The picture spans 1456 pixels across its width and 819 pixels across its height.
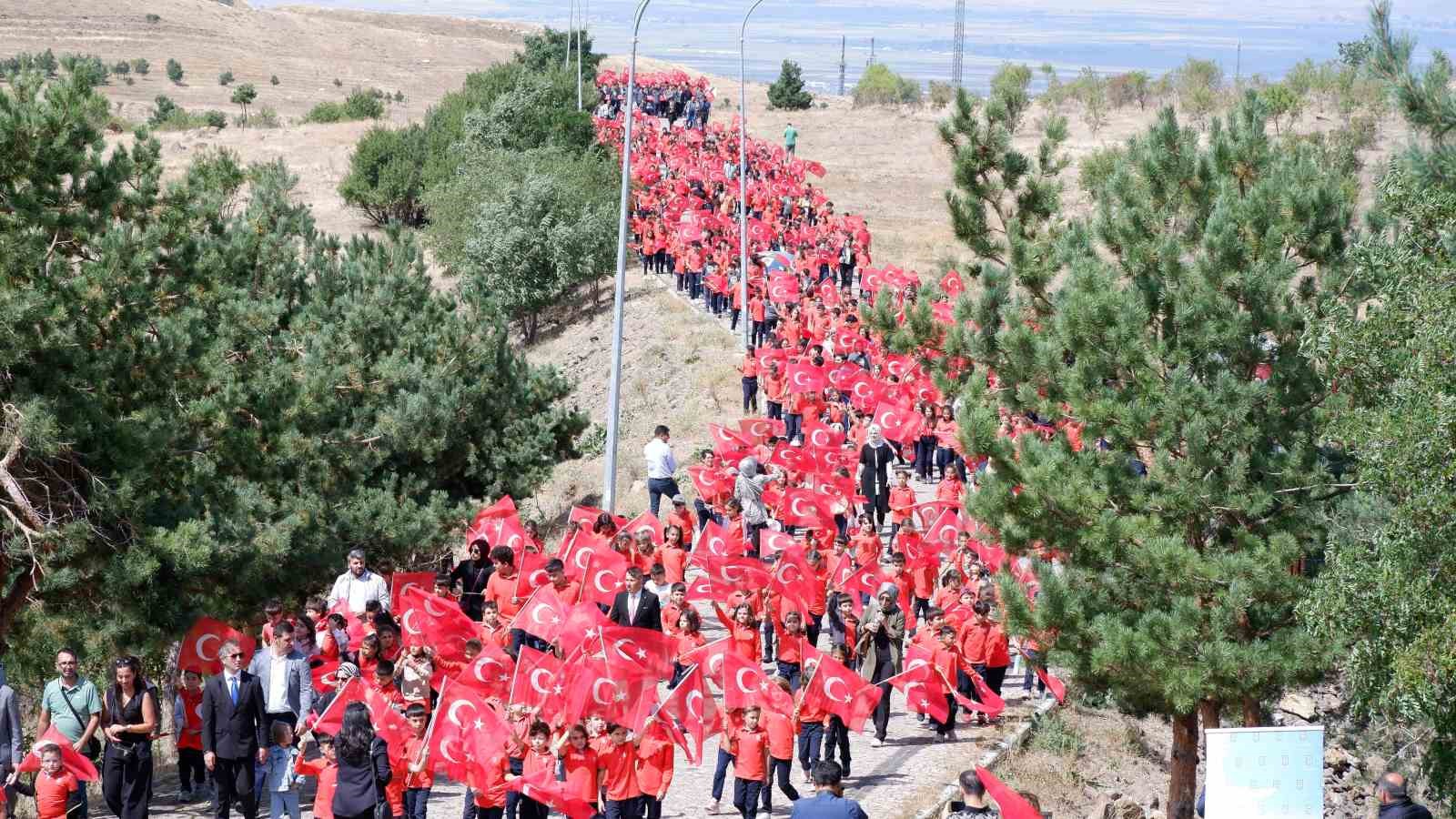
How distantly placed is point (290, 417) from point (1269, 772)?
37.5 feet

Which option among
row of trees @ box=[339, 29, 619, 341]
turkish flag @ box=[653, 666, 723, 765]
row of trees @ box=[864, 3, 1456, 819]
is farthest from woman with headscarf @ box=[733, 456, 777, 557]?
row of trees @ box=[339, 29, 619, 341]

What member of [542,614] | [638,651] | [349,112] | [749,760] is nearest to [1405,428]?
[749,760]

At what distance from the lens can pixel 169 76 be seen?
433 feet

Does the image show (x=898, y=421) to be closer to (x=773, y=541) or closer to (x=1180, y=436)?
(x=773, y=541)

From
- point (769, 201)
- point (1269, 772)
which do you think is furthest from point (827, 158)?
point (1269, 772)

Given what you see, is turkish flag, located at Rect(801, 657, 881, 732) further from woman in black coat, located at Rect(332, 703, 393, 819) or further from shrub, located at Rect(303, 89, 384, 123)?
shrub, located at Rect(303, 89, 384, 123)

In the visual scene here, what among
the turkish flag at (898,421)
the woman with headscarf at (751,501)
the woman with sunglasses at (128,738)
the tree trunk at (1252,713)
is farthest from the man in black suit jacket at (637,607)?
the turkish flag at (898,421)

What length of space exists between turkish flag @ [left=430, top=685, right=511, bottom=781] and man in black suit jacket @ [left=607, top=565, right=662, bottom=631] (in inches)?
113

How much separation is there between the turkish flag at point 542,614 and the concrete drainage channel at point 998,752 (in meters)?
3.34

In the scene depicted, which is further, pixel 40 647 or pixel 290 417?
pixel 290 417

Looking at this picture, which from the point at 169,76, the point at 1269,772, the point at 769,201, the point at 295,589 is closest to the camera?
the point at 1269,772

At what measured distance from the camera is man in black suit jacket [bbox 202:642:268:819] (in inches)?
490

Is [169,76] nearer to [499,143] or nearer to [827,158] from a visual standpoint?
[827,158]

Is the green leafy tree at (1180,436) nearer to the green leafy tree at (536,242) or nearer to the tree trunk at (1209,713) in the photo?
the tree trunk at (1209,713)
